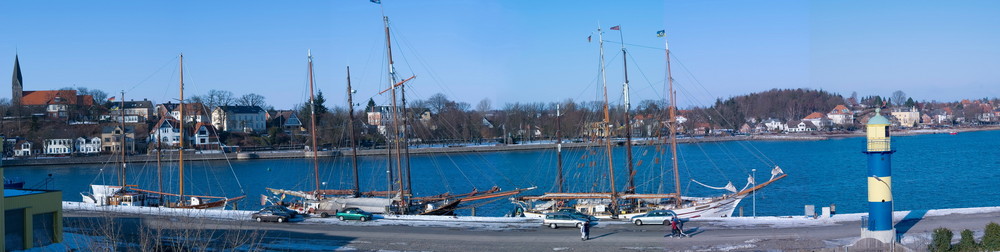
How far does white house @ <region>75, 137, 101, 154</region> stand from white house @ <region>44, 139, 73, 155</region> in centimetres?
71

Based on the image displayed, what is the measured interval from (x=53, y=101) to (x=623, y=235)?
266 ft

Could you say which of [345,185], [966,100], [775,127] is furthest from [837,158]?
[966,100]

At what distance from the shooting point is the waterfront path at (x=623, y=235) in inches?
590

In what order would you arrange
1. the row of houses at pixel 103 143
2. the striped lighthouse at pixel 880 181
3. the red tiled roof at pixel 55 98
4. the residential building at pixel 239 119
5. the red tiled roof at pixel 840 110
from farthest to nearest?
the red tiled roof at pixel 840 110 < the red tiled roof at pixel 55 98 < the residential building at pixel 239 119 < the row of houses at pixel 103 143 < the striped lighthouse at pixel 880 181

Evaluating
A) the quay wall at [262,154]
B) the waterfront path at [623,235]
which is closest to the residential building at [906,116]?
the quay wall at [262,154]

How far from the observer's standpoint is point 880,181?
14648 millimetres

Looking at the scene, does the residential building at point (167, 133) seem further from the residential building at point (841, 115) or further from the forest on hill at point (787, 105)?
the residential building at point (841, 115)

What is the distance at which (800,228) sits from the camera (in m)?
16.5

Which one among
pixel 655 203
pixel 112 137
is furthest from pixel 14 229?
pixel 112 137

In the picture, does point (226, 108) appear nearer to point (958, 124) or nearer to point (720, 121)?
point (720, 121)

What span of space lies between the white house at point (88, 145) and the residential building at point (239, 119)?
36.5ft

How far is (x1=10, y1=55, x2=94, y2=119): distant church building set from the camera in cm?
7975

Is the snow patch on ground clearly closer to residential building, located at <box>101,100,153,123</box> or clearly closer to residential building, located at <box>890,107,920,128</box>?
residential building, located at <box>101,100,153,123</box>

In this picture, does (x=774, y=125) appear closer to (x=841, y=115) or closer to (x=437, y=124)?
(x=841, y=115)
